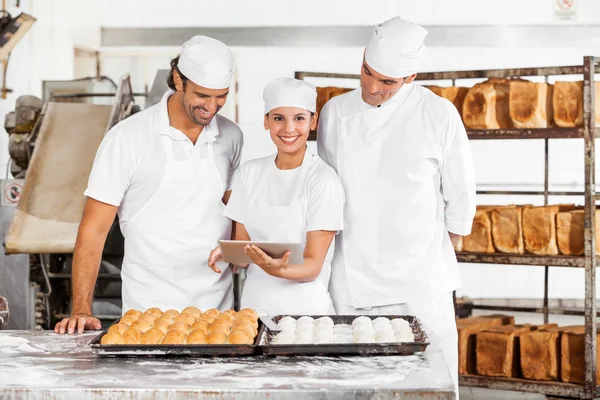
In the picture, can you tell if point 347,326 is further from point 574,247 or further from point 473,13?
point 473,13

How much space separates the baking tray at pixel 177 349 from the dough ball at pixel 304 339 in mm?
103

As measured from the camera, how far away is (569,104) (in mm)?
4102

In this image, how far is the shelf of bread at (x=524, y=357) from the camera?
418 centimetres

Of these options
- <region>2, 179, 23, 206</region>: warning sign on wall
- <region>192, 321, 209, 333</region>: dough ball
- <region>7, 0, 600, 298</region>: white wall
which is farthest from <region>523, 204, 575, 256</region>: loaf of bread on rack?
<region>7, 0, 600, 298</region>: white wall

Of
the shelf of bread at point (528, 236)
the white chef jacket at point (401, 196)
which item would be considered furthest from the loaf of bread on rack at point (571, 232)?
the white chef jacket at point (401, 196)

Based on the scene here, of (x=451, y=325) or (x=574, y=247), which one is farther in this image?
(x=574, y=247)

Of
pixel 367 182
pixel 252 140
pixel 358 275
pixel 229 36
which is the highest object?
pixel 229 36

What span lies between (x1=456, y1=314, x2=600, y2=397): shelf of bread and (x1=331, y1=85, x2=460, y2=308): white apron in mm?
1792

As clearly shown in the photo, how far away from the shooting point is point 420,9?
7.91 metres

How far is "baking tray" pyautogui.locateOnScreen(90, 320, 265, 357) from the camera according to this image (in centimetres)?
186

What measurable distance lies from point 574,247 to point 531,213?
297 millimetres

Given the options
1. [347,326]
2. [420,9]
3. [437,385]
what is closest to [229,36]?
[420,9]

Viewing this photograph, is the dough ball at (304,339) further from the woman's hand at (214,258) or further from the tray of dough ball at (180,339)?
the woman's hand at (214,258)

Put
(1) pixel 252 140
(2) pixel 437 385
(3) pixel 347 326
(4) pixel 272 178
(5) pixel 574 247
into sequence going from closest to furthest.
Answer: (2) pixel 437 385
(3) pixel 347 326
(4) pixel 272 178
(5) pixel 574 247
(1) pixel 252 140
